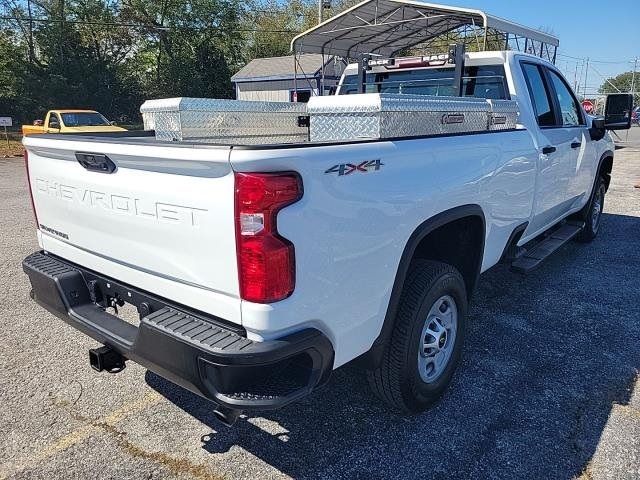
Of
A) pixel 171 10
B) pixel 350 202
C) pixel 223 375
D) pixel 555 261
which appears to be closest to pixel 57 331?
pixel 223 375

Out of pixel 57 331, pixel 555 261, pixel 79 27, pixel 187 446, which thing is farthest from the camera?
pixel 79 27

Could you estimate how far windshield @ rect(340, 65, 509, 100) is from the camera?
436 centimetres

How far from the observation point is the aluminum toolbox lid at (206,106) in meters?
3.00

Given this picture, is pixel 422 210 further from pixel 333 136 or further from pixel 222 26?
pixel 222 26

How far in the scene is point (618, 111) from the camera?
538 centimetres

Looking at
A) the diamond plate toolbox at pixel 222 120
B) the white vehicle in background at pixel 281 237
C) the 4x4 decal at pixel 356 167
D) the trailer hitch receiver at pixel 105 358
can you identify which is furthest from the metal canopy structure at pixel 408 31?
the trailer hitch receiver at pixel 105 358

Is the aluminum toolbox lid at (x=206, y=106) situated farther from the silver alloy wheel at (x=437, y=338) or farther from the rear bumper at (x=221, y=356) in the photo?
the silver alloy wheel at (x=437, y=338)

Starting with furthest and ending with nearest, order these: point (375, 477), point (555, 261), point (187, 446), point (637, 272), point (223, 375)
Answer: point (555, 261) < point (637, 272) < point (187, 446) < point (375, 477) < point (223, 375)

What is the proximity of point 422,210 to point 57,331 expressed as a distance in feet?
10.2

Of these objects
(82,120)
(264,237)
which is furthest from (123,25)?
(264,237)

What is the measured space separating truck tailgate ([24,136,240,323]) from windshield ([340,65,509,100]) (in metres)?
3.13

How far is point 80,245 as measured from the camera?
278 centimetres

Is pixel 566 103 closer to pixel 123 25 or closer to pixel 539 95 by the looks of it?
pixel 539 95

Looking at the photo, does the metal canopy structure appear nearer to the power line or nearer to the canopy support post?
the canopy support post
